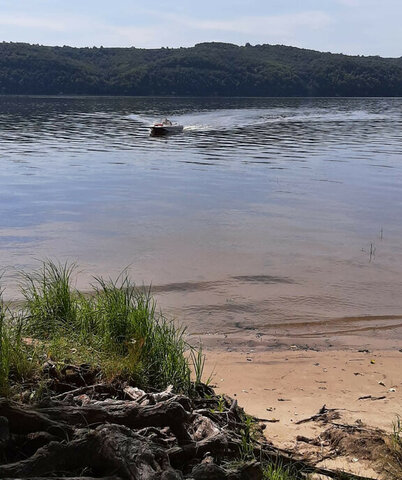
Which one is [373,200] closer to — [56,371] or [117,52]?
[56,371]

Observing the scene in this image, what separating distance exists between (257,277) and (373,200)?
987 cm

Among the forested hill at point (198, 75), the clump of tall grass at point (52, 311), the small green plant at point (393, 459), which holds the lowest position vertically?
the small green plant at point (393, 459)

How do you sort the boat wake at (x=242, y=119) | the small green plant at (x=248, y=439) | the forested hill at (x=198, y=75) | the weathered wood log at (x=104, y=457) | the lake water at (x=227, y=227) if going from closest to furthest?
1. the weathered wood log at (x=104, y=457)
2. the small green plant at (x=248, y=439)
3. the lake water at (x=227, y=227)
4. the boat wake at (x=242, y=119)
5. the forested hill at (x=198, y=75)

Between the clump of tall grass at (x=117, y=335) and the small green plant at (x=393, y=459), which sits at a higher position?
the clump of tall grass at (x=117, y=335)

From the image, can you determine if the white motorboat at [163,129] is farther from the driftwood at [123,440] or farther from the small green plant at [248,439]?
the driftwood at [123,440]

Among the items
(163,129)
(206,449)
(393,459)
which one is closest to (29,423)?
(206,449)

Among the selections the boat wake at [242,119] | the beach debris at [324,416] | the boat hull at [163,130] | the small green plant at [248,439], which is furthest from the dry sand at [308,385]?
the boat wake at [242,119]

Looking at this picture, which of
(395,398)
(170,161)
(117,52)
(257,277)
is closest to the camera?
(395,398)

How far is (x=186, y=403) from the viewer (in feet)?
15.6

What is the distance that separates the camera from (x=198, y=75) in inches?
5266

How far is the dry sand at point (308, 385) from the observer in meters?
5.55

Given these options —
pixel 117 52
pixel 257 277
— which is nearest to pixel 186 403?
pixel 257 277

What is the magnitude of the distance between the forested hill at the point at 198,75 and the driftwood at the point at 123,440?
12542 centimetres

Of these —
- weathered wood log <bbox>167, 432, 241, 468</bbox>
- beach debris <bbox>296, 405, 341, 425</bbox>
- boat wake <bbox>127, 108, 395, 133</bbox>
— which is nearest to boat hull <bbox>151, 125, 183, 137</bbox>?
boat wake <bbox>127, 108, 395, 133</bbox>
